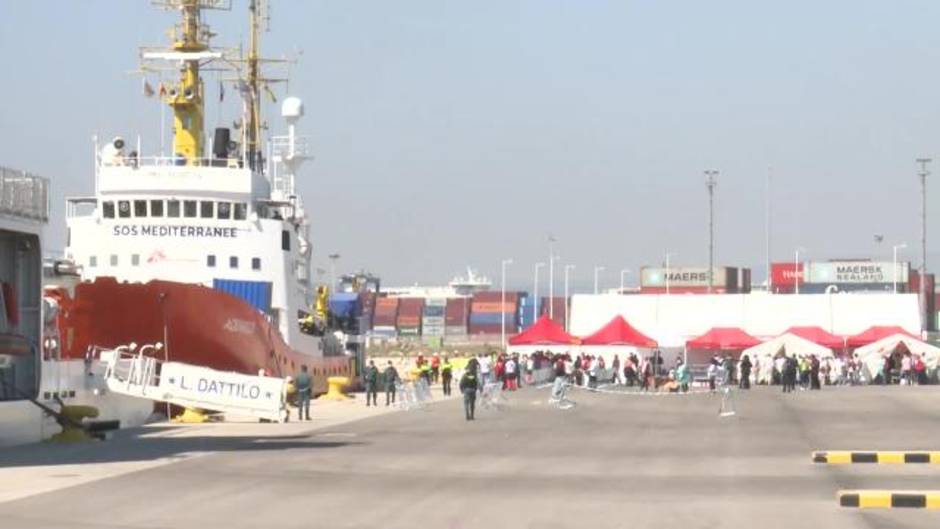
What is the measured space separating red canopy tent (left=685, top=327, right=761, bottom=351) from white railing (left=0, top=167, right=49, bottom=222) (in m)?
43.6

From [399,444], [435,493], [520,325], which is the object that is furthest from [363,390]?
[520,325]

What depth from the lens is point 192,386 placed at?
2920 cm

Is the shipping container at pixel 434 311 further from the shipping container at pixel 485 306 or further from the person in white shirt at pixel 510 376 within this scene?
the person in white shirt at pixel 510 376

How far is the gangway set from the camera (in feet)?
94.7

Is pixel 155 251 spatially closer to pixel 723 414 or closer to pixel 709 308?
pixel 723 414

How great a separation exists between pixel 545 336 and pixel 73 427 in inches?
1566

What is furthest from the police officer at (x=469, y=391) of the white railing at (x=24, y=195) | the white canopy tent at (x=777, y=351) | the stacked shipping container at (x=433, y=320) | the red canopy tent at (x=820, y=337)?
the stacked shipping container at (x=433, y=320)

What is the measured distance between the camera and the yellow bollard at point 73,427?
2672cm

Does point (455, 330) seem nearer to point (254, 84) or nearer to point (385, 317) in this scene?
point (385, 317)

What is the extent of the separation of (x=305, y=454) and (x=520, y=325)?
121 meters

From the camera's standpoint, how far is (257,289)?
43312mm

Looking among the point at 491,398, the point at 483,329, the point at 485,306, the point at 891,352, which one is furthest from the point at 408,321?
the point at 491,398

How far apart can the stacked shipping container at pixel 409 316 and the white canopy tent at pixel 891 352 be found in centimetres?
10216

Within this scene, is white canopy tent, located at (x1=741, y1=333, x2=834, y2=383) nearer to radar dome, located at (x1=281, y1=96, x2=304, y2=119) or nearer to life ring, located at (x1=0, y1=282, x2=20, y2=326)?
radar dome, located at (x1=281, y1=96, x2=304, y2=119)
